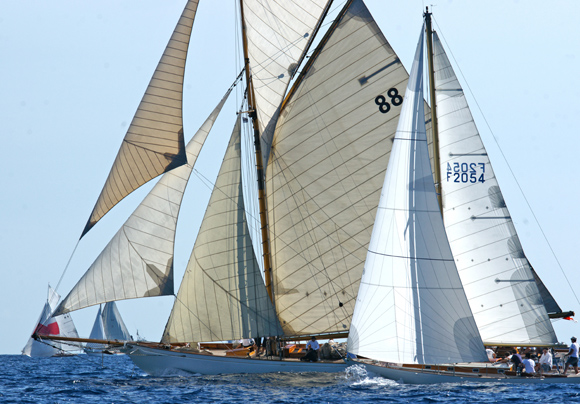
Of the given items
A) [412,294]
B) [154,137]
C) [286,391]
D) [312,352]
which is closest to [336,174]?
[312,352]

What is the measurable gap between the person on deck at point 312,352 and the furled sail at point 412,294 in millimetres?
6010

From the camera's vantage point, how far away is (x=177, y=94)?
28.2 m

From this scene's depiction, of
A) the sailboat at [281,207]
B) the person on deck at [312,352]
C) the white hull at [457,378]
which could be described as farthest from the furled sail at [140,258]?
the white hull at [457,378]

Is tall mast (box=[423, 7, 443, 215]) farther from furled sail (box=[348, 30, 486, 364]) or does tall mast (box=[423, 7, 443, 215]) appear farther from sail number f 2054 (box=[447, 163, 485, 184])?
furled sail (box=[348, 30, 486, 364])

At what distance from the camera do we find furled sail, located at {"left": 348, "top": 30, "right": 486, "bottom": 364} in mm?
23922

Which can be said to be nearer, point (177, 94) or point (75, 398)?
point (75, 398)

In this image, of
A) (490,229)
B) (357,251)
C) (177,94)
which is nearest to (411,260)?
(490,229)

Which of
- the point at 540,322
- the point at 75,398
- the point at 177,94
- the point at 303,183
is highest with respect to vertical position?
the point at 177,94

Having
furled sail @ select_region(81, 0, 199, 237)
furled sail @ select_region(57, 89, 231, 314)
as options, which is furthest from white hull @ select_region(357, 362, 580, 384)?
furled sail @ select_region(81, 0, 199, 237)

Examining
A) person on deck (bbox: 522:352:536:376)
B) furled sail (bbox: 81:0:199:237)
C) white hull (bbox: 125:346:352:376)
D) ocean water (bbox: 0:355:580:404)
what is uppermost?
furled sail (bbox: 81:0:199:237)

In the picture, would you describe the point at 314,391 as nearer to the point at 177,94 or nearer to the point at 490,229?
the point at 490,229

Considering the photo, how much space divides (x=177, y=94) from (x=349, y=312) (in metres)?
10.5

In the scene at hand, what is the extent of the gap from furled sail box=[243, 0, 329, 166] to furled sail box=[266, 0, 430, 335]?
1174mm

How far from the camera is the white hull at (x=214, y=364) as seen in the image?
30016 millimetres
